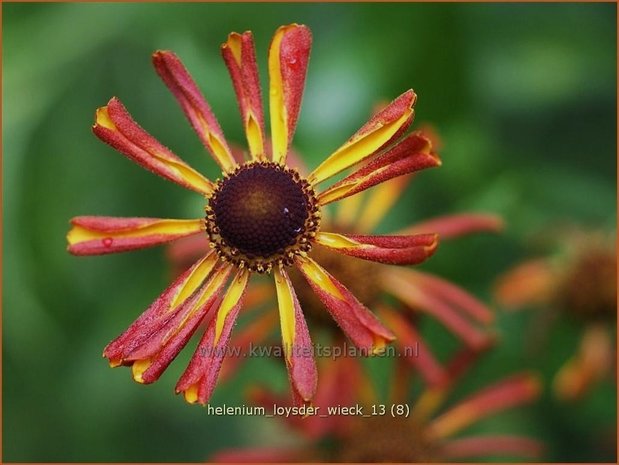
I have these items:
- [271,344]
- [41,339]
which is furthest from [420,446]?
[41,339]

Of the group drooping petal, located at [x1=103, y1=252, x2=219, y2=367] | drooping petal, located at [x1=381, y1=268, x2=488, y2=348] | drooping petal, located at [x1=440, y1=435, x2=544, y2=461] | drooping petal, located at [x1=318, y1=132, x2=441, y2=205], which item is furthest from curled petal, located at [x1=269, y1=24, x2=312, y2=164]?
drooping petal, located at [x1=440, y1=435, x2=544, y2=461]

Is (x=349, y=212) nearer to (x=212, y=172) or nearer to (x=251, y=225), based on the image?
(x=212, y=172)

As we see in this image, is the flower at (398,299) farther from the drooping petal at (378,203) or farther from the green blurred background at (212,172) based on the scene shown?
the green blurred background at (212,172)

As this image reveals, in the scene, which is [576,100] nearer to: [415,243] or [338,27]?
[338,27]

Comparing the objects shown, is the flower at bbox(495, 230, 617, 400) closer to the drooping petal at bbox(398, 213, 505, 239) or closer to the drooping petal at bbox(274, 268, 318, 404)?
the drooping petal at bbox(398, 213, 505, 239)

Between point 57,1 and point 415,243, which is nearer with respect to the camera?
point 415,243

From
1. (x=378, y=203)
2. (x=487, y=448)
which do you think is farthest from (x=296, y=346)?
(x=487, y=448)
